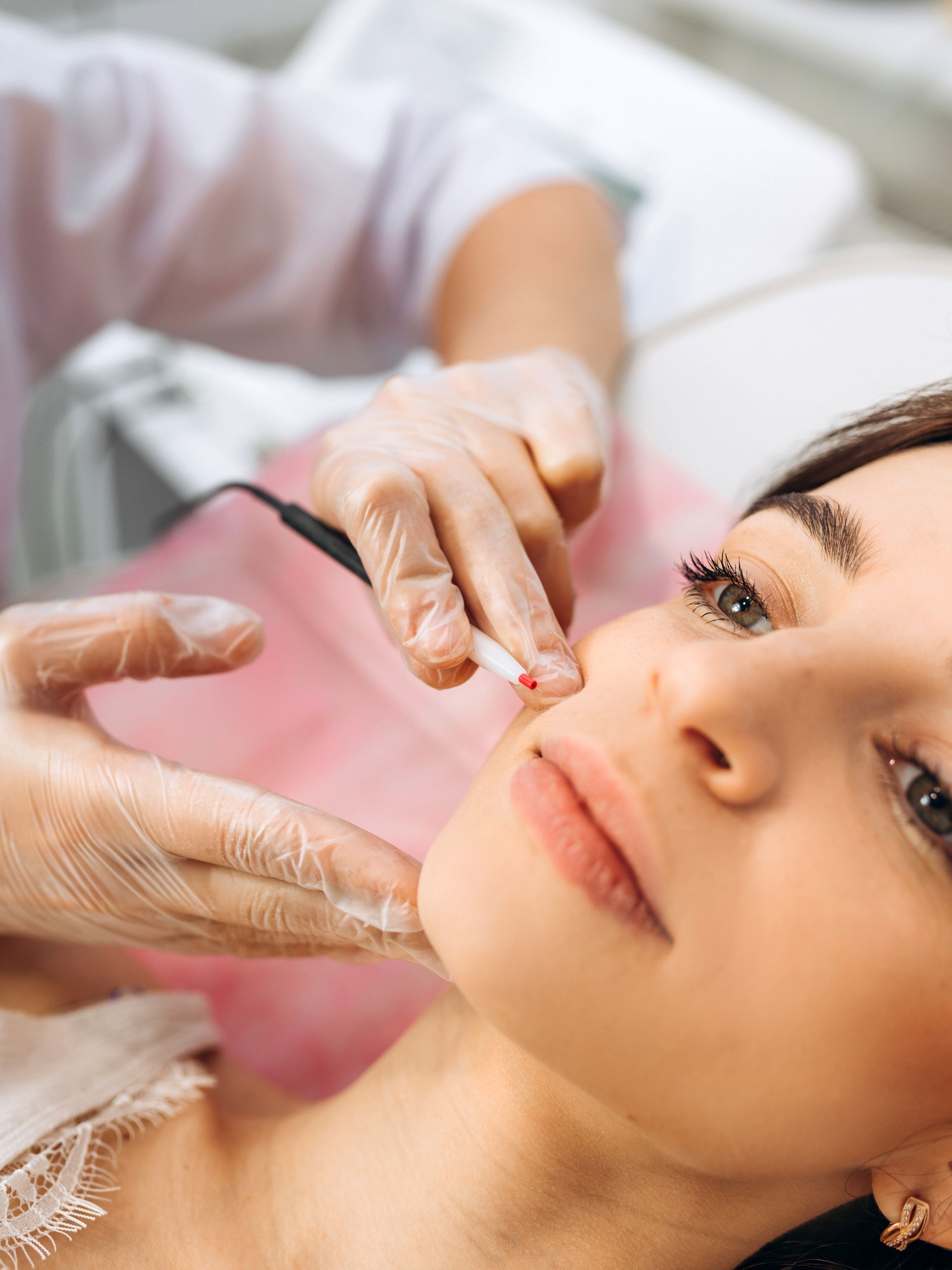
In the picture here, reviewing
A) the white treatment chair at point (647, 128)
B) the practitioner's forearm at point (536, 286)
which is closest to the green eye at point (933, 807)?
the practitioner's forearm at point (536, 286)

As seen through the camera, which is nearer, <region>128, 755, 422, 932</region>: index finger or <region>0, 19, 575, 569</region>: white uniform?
<region>128, 755, 422, 932</region>: index finger

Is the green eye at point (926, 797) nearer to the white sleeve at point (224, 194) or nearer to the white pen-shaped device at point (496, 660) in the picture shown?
the white pen-shaped device at point (496, 660)

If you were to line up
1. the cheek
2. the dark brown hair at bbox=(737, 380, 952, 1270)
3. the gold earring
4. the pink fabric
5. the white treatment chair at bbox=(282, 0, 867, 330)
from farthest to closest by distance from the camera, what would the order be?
1. the white treatment chair at bbox=(282, 0, 867, 330)
2. the pink fabric
3. the dark brown hair at bbox=(737, 380, 952, 1270)
4. the gold earring
5. the cheek

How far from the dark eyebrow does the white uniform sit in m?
0.82

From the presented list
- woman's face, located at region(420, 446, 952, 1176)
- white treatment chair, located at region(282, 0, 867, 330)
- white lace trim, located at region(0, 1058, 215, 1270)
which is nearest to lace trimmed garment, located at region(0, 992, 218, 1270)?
white lace trim, located at region(0, 1058, 215, 1270)

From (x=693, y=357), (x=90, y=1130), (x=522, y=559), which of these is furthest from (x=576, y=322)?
(x=90, y=1130)

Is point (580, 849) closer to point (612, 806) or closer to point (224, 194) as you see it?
point (612, 806)

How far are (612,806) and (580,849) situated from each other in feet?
0.10

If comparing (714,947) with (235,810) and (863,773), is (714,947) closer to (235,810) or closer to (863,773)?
A: (863,773)

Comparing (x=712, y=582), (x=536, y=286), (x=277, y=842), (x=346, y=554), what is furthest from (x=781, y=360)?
(x=277, y=842)

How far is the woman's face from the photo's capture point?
1.79 feet

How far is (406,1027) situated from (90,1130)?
340 mm

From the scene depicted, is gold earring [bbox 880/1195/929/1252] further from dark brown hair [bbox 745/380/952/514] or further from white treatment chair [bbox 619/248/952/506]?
white treatment chair [bbox 619/248/952/506]

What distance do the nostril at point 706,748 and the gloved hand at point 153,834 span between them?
230mm
